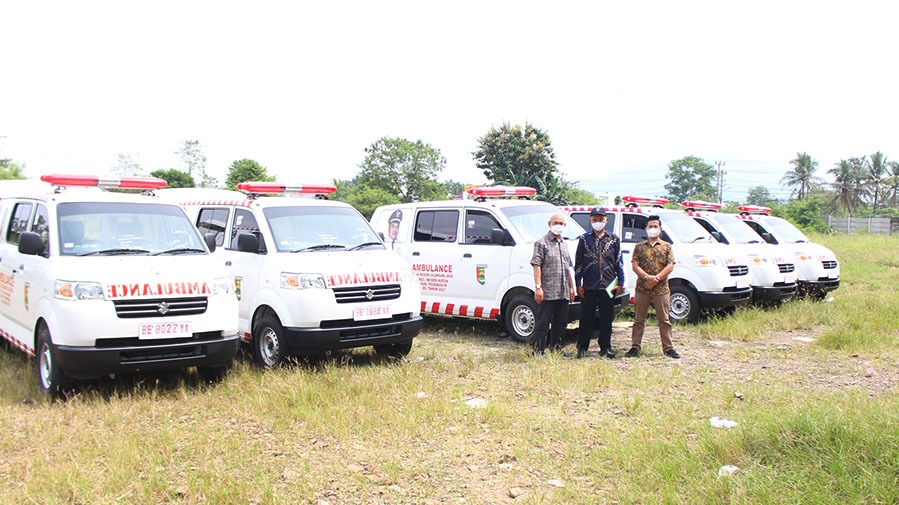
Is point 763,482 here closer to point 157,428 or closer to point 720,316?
point 157,428

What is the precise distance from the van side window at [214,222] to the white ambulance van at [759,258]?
826 centimetres

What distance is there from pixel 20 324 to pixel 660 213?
9.30 m

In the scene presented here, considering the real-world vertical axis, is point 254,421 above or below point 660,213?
below

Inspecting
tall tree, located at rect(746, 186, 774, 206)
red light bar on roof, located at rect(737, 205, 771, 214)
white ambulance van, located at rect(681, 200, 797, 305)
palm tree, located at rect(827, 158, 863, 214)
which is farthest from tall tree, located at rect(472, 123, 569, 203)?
tall tree, located at rect(746, 186, 774, 206)

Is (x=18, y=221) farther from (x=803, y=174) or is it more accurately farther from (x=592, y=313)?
(x=803, y=174)

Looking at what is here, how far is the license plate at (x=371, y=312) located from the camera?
7.27 m

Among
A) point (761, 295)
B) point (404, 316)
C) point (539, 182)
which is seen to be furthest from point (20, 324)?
point (539, 182)

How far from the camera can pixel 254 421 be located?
577cm

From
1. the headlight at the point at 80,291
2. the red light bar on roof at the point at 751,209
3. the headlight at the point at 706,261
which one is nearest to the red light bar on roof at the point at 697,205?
the red light bar on roof at the point at 751,209

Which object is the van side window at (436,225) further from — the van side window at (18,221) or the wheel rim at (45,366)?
the wheel rim at (45,366)

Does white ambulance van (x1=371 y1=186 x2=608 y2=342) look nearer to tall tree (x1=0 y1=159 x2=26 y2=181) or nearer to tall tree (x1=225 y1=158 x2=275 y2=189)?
tall tree (x1=225 y1=158 x2=275 y2=189)

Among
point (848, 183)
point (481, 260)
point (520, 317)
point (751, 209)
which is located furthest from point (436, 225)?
point (848, 183)

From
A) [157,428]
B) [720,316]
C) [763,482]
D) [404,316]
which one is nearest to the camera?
[763,482]

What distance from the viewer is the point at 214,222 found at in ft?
29.4
